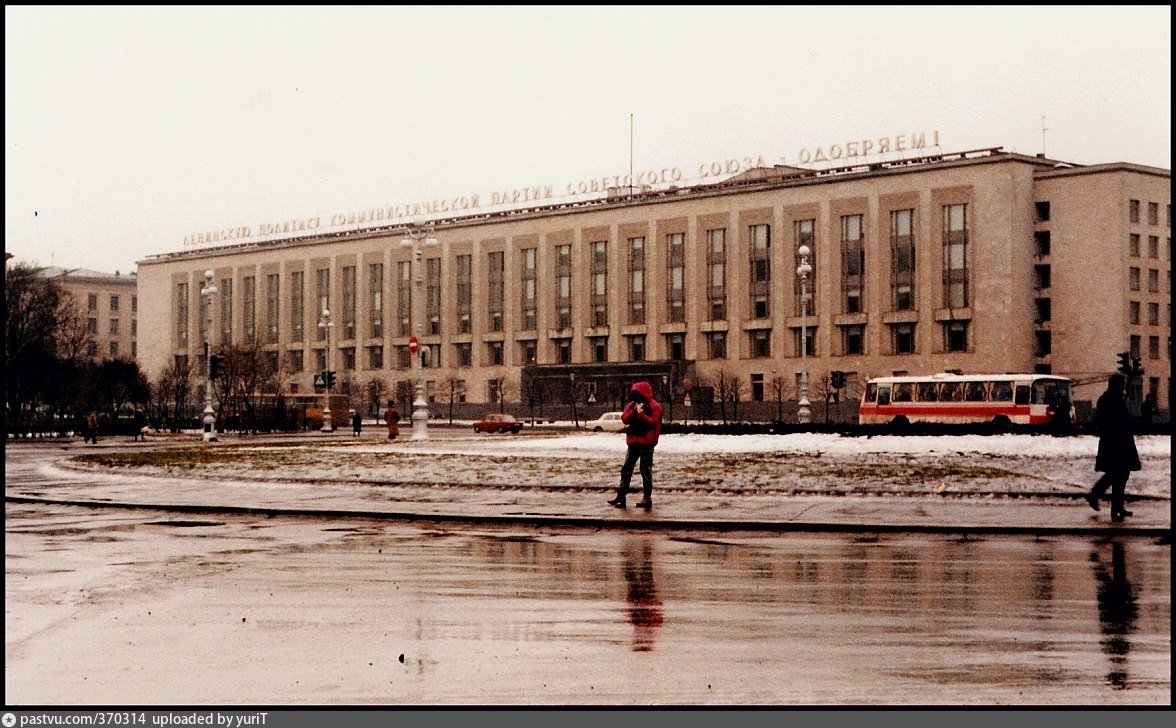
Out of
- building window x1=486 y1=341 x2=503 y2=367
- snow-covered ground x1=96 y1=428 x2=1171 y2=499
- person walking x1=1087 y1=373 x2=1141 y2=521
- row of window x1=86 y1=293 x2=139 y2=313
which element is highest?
row of window x1=86 y1=293 x2=139 y2=313

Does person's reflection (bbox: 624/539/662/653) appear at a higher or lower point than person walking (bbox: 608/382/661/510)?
lower

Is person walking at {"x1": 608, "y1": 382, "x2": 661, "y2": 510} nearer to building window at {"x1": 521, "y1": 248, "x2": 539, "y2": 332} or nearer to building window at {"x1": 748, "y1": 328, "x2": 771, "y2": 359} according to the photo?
building window at {"x1": 748, "y1": 328, "x2": 771, "y2": 359}

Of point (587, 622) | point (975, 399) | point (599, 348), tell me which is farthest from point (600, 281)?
point (587, 622)

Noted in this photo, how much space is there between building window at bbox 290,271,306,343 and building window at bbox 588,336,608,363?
116 ft

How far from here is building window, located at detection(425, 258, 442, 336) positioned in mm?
135500

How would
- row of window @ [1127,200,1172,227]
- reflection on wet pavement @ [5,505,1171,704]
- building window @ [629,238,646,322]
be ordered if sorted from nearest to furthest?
reflection on wet pavement @ [5,505,1171,704] → row of window @ [1127,200,1172,227] → building window @ [629,238,646,322]

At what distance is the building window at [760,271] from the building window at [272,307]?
5477 centimetres

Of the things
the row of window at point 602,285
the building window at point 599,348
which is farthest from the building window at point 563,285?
the building window at point 599,348

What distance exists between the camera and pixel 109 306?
7554 inches

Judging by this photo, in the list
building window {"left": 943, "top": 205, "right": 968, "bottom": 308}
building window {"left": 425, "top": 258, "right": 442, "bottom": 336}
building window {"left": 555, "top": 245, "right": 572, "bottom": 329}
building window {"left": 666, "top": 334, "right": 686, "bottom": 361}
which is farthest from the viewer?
building window {"left": 425, "top": 258, "right": 442, "bottom": 336}

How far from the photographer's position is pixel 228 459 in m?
36.4

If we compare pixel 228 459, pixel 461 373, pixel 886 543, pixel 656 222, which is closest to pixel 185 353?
pixel 461 373

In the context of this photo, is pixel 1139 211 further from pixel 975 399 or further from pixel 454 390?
pixel 454 390

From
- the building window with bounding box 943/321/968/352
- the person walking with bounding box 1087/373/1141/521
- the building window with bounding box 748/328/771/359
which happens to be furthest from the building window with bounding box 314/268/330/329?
the person walking with bounding box 1087/373/1141/521
